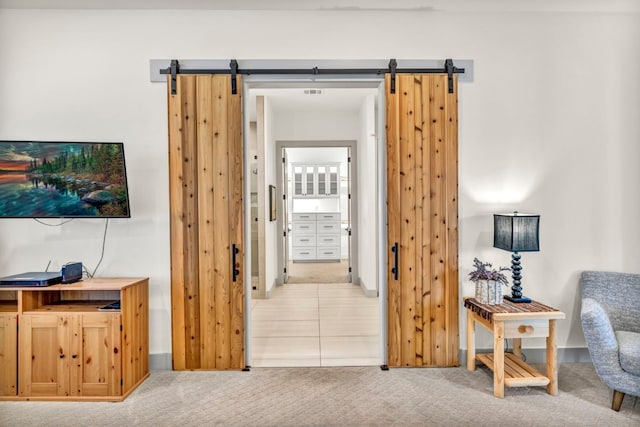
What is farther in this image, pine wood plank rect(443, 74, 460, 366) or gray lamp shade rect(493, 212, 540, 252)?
pine wood plank rect(443, 74, 460, 366)

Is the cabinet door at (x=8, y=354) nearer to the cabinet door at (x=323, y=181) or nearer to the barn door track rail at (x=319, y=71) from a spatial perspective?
the barn door track rail at (x=319, y=71)

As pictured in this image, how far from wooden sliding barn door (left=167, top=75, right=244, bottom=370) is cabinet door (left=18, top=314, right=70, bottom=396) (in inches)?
30.2

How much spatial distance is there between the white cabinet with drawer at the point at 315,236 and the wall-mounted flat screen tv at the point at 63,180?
6261mm

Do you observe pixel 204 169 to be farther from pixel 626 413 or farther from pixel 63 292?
pixel 626 413

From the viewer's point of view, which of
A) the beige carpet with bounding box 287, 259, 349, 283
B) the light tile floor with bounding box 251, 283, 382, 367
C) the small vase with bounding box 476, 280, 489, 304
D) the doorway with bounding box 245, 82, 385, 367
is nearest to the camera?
the small vase with bounding box 476, 280, 489, 304

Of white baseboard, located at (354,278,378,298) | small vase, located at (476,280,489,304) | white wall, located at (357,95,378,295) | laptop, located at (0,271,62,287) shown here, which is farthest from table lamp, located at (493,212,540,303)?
laptop, located at (0,271,62,287)

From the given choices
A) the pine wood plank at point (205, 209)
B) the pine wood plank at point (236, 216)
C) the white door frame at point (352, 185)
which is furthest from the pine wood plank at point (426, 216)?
the white door frame at point (352, 185)

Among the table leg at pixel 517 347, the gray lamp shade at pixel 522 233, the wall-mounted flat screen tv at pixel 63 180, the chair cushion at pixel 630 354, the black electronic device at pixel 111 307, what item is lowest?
the table leg at pixel 517 347

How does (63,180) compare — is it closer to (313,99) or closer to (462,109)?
(462,109)

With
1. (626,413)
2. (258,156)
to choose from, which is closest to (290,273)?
(258,156)

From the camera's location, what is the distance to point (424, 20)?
316cm

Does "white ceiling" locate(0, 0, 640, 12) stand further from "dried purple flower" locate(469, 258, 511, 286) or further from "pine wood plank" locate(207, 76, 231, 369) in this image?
"dried purple flower" locate(469, 258, 511, 286)

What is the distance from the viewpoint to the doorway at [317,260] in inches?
139

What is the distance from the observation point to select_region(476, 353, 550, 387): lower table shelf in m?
2.61
